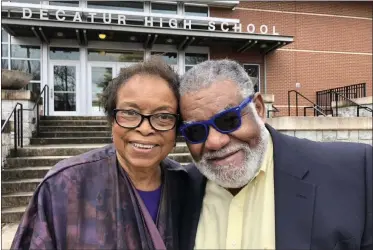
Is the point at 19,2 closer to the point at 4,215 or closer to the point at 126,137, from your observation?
the point at 4,215

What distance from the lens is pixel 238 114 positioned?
178cm

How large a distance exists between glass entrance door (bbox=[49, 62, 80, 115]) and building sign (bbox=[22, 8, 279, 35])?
5.84ft

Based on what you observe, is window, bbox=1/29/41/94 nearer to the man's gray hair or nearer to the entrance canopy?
the entrance canopy

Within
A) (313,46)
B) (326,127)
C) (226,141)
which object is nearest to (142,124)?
(226,141)

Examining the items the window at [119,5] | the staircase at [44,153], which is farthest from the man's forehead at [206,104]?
the window at [119,5]

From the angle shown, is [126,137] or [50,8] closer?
[126,137]

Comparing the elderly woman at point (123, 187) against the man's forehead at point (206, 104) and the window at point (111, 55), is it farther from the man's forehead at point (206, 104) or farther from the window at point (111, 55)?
the window at point (111, 55)

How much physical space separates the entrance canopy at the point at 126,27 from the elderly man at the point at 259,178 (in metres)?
10.5

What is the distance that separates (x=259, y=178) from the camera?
1.84 meters

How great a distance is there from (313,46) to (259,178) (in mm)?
15241

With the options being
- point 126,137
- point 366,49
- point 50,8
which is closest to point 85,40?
point 50,8

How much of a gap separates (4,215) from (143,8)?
10.6 meters

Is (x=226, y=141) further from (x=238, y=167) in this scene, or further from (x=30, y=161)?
(x=30, y=161)

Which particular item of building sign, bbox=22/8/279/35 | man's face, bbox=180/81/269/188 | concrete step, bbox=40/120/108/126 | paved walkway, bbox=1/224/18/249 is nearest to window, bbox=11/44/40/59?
building sign, bbox=22/8/279/35
